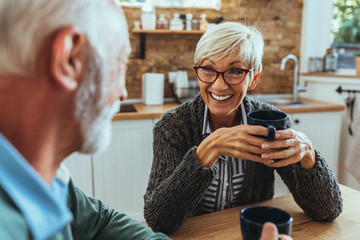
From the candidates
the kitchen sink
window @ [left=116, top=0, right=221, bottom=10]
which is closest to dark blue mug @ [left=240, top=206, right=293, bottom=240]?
the kitchen sink

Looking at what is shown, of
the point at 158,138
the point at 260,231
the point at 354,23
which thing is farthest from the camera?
the point at 354,23

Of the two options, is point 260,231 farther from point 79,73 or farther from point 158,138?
point 158,138

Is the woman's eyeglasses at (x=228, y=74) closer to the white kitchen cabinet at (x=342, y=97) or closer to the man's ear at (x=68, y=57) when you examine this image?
the man's ear at (x=68, y=57)

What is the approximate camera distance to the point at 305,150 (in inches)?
44.3

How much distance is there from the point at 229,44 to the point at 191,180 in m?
0.52

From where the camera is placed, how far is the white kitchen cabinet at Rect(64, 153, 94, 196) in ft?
8.29

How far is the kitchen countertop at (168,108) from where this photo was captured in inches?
101

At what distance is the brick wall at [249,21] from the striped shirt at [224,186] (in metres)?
1.91

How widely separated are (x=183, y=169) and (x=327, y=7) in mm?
3058

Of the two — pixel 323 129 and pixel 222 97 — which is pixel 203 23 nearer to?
pixel 323 129

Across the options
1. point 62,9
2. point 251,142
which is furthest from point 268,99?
point 62,9

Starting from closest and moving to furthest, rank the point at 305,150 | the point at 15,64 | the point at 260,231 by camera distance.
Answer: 1. the point at 15,64
2. the point at 260,231
3. the point at 305,150

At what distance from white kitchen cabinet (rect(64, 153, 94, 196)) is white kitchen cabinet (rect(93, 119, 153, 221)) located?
43 mm

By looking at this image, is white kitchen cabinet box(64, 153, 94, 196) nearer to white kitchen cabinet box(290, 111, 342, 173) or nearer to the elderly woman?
the elderly woman
